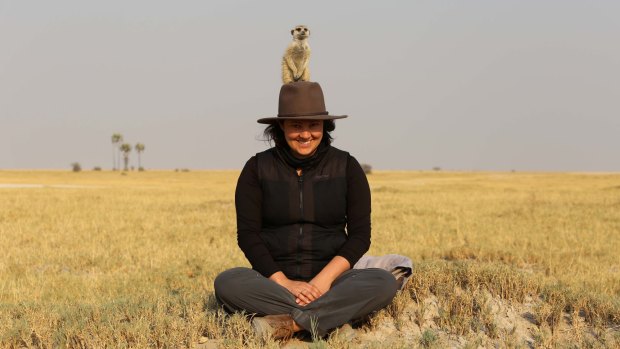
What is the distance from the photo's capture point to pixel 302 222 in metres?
5.57

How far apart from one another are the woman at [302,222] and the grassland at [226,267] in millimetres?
371

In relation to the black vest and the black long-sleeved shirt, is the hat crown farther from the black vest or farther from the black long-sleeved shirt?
the black long-sleeved shirt

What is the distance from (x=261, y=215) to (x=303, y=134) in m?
0.92

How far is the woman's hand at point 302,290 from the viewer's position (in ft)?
16.9

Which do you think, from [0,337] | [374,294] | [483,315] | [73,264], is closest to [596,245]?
[483,315]

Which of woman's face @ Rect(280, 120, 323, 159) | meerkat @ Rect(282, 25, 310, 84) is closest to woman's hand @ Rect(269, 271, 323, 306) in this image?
woman's face @ Rect(280, 120, 323, 159)

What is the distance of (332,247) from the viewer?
5.60 metres

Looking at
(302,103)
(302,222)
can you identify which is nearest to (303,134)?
(302,103)

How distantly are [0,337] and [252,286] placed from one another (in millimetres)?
2386

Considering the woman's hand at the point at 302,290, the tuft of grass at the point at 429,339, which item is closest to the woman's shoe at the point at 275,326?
the woman's hand at the point at 302,290

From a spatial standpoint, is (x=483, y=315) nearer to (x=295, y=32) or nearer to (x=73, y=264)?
(x=295, y=32)

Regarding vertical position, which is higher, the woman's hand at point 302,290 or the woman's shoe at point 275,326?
the woman's hand at point 302,290

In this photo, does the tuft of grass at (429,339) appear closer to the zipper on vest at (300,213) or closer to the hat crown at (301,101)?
the zipper on vest at (300,213)

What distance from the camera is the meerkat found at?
7.66 meters
